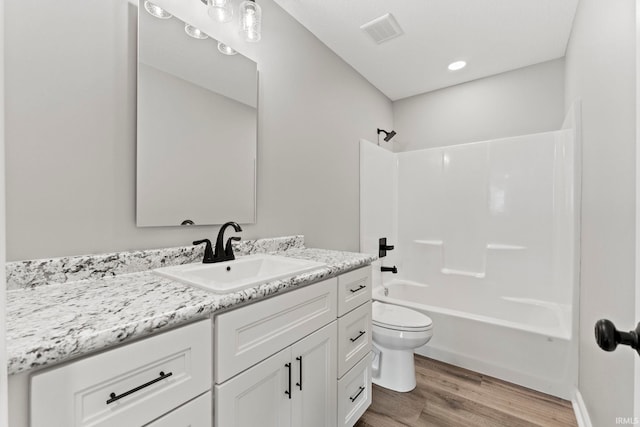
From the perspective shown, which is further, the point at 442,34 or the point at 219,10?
the point at 442,34

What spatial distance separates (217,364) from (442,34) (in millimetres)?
2441

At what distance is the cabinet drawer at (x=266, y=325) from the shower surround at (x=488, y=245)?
4.70 feet

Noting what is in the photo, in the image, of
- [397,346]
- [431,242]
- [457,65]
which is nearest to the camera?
[397,346]

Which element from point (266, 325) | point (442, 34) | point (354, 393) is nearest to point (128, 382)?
point (266, 325)

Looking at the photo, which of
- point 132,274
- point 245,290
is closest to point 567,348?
point 245,290

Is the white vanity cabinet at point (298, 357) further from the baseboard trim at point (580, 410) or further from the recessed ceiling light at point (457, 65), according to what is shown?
the recessed ceiling light at point (457, 65)

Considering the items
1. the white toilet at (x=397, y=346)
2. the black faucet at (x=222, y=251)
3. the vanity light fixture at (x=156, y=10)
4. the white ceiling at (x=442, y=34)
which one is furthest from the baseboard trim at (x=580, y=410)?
the vanity light fixture at (x=156, y=10)

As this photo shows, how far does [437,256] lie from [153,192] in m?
2.60

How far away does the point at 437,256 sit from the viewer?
2906 mm

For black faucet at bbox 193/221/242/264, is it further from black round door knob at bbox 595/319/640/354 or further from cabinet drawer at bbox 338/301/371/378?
black round door knob at bbox 595/319/640/354

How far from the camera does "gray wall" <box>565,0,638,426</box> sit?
0.97 m

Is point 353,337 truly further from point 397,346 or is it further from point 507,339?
point 507,339

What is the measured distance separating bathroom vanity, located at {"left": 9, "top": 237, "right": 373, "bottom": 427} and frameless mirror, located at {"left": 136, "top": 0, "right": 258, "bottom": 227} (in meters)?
0.38

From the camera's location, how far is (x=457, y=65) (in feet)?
8.26
